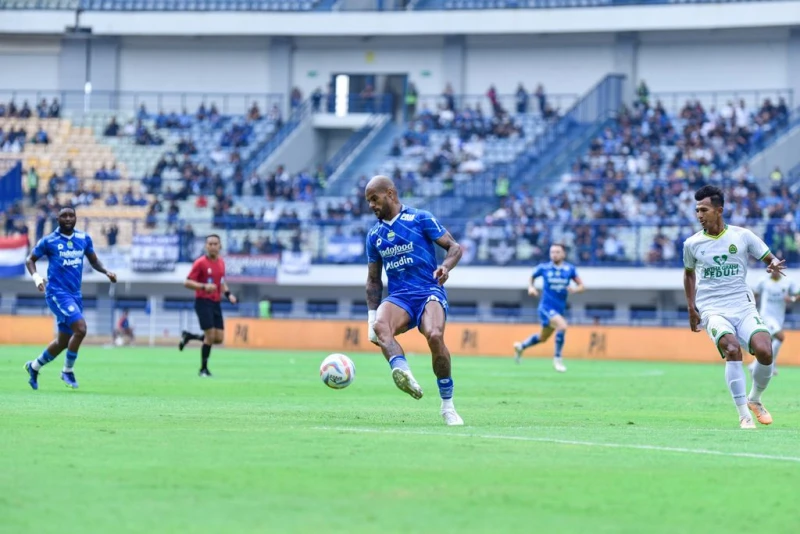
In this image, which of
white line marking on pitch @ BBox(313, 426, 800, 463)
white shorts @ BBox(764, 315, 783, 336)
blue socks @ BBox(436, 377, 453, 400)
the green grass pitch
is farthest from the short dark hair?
white shorts @ BBox(764, 315, 783, 336)

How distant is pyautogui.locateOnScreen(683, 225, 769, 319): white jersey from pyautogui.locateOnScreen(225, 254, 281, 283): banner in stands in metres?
41.3

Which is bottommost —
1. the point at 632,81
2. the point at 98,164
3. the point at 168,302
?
the point at 168,302

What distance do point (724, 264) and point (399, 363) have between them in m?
3.66

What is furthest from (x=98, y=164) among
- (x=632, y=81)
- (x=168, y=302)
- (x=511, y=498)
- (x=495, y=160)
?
(x=511, y=498)

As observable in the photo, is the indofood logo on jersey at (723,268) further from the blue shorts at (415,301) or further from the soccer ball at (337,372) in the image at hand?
the soccer ball at (337,372)

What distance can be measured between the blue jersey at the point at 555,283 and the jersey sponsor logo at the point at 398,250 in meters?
18.3

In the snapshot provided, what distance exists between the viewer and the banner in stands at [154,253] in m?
57.0

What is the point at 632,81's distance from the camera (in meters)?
65.6

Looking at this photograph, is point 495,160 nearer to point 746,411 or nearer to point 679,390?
point 679,390

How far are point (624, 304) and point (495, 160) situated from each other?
8682mm

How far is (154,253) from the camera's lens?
57.0m

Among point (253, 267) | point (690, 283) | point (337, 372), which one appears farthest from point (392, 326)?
point (253, 267)

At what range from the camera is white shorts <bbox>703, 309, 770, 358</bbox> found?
15.1 meters

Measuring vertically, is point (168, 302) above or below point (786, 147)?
below
